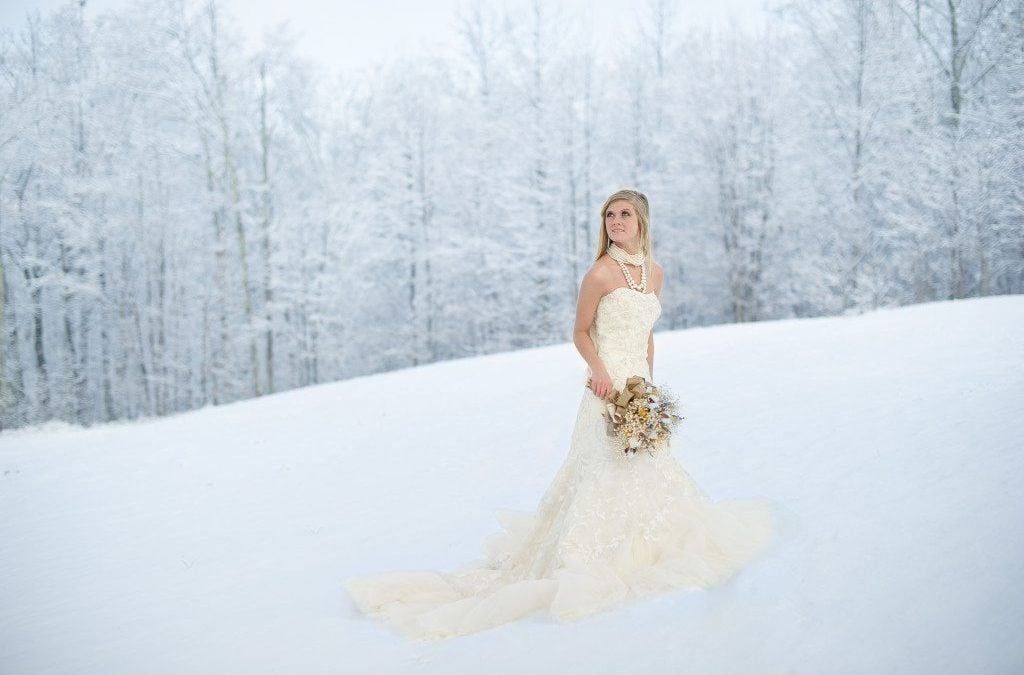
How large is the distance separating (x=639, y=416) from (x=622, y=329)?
1.78 ft

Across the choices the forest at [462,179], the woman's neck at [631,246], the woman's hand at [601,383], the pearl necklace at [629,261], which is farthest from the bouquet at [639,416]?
the forest at [462,179]

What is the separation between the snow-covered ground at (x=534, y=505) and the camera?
2.78 m

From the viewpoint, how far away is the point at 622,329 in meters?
3.64

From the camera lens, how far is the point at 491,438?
7.53m

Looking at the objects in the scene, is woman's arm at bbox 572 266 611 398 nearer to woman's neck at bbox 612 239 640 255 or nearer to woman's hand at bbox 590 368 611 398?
woman's hand at bbox 590 368 611 398

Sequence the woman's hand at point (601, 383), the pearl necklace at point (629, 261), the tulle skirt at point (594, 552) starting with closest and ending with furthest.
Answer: the tulle skirt at point (594, 552)
the woman's hand at point (601, 383)
the pearl necklace at point (629, 261)

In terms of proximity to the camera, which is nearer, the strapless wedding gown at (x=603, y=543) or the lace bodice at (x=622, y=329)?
the strapless wedding gown at (x=603, y=543)

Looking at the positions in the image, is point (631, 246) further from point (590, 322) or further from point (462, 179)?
point (462, 179)

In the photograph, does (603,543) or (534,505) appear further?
(534,505)

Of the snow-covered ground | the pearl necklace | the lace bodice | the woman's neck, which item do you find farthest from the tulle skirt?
the woman's neck

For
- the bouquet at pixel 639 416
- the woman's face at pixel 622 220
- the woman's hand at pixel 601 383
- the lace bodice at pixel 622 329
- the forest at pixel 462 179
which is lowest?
the bouquet at pixel 639 416

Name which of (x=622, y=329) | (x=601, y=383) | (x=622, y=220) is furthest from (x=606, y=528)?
(x=622, y=220)

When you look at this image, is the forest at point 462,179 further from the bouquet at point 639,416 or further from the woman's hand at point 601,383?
the woman's hand at point 601,383

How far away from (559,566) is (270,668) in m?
1.61
